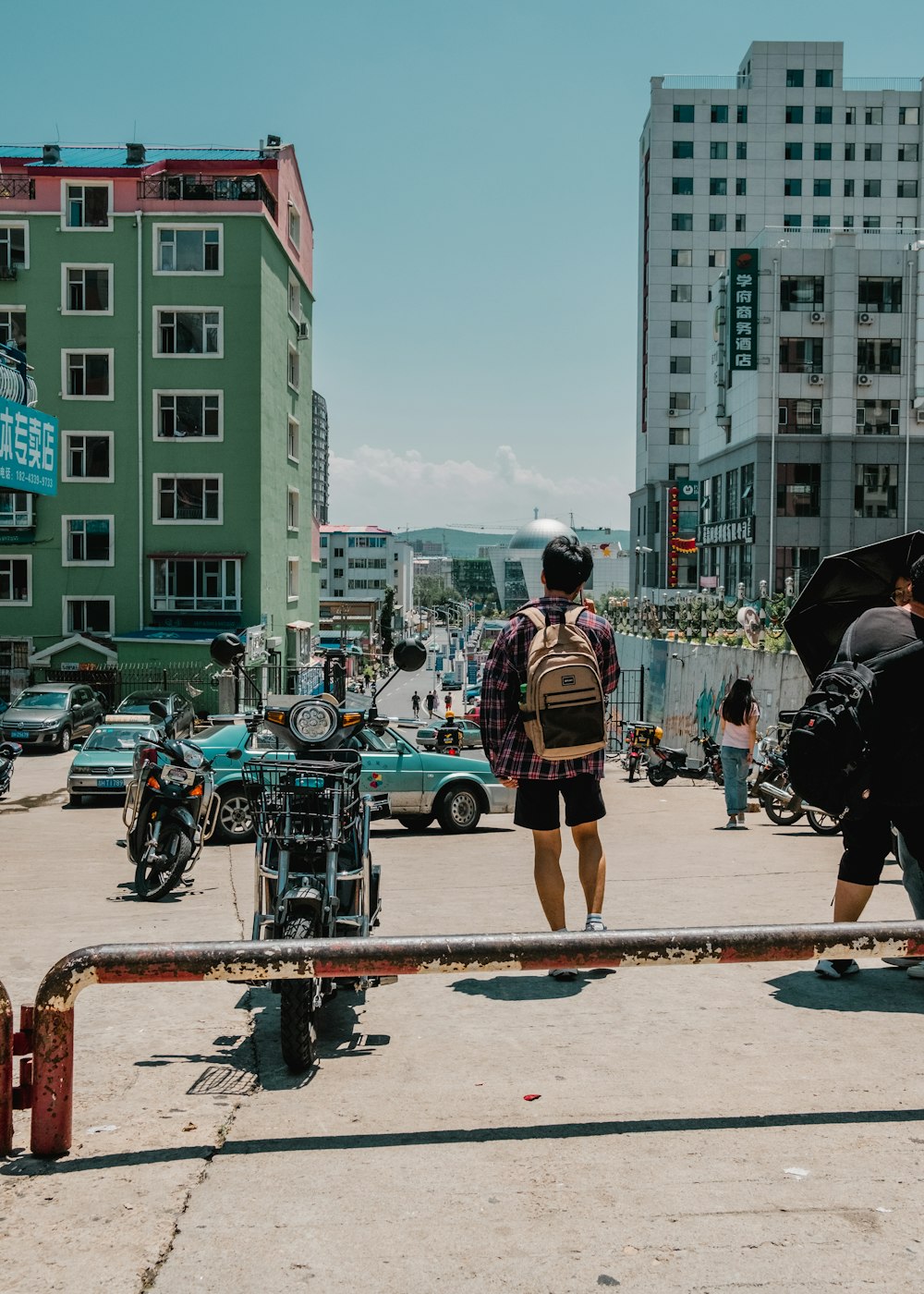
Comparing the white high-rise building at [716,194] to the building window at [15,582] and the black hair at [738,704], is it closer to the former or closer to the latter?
the building window at [15,582]

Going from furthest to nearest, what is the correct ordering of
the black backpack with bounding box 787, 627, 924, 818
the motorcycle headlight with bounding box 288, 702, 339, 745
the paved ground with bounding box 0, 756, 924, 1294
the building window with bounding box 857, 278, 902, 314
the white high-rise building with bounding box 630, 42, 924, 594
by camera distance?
the white high-rise building with bounding box 630, 42, 924, 594, the building window with bounding box 857, 278, 902, 314, the motorcycle headlight with bounding box 288, 702, 339, 745, the black backpack with bounding box 787, 627, 924, 818, the paved ground with bounding box 0, 756, 924, 1294

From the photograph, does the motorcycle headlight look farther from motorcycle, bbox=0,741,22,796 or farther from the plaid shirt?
motorcycle, bbox=0,741,22,796

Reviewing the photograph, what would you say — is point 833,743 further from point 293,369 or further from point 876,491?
point 876,491

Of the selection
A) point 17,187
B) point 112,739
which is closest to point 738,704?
point 112,739

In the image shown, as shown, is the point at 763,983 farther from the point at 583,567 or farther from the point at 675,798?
the point at 675,798

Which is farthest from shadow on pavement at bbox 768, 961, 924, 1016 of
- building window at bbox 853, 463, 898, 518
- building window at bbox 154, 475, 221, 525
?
building window at bbox 853, 463, 898, 518

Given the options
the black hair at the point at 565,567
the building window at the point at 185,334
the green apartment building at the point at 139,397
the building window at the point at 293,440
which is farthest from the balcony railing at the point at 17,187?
the black hair at the point at 565,567

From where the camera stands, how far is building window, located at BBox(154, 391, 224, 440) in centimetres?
4166

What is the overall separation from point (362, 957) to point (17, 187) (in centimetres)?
4387

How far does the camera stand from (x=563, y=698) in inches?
215

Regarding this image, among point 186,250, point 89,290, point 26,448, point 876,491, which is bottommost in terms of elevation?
point 26,448

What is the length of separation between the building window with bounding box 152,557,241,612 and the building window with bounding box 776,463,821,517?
31.4 metres

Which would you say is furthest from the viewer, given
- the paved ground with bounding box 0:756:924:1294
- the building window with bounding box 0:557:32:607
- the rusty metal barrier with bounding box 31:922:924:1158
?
the building window with bounding box 0:557:32:607

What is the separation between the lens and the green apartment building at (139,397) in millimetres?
41281
